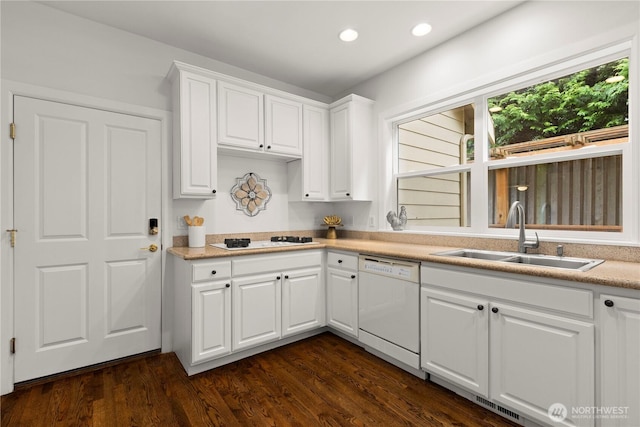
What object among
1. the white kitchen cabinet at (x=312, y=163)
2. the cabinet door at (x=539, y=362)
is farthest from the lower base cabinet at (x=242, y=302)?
the cabinet door at (x=539, y=362)

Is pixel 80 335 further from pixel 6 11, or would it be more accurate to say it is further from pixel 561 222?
pixel 561 222

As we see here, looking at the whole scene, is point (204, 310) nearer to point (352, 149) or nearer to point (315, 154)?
point (315, 154)

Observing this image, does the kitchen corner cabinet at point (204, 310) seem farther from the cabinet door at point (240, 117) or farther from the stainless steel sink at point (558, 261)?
the stainless steel sink at point (558, 261)

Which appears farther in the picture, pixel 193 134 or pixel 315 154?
pixel 315 154

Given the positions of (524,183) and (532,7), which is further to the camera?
(524,183)

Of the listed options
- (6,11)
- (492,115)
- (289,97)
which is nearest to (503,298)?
(492,115)

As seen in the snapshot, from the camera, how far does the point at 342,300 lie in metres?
2.83

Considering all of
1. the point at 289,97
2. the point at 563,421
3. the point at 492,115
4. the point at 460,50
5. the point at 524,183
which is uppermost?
the point at 460,50

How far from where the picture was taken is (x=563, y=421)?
1.53 meters

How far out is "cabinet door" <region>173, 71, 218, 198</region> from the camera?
2.55 m

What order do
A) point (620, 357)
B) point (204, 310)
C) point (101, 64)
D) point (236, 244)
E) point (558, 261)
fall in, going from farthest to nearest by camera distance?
point (236, 244), point (101, 64), point (204, 310), point (558, 261), point (620, 357)

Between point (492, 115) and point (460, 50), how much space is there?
62cm

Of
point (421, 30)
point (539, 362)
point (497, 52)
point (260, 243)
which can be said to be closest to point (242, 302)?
point (260, 243)

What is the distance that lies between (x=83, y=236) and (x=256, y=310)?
1452 millimetres
